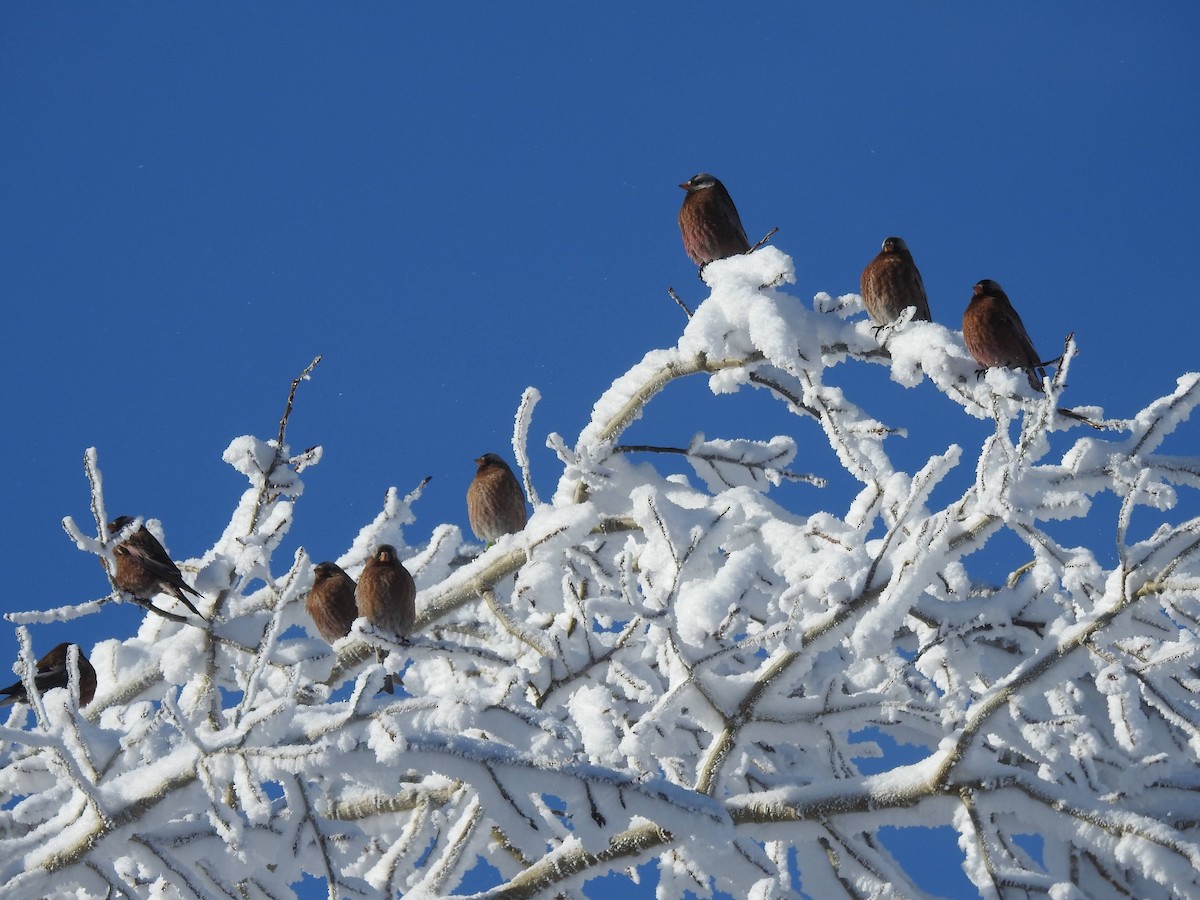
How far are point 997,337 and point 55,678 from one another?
3247 millimetres

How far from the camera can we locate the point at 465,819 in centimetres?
307

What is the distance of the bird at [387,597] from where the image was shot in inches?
133

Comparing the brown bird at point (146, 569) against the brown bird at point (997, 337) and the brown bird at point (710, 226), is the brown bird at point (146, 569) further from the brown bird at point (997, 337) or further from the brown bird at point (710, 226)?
the brown bird at point (997, 337)

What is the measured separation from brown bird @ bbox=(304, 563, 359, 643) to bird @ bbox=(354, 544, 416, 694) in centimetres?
33

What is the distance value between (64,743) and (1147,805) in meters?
2.63

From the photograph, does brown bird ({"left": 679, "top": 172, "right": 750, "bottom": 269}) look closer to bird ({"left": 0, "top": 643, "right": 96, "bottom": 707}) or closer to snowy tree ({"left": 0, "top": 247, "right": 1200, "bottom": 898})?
snowy tree ({"left": 0, "top": 247, "right": 1200, "bottom": 898})

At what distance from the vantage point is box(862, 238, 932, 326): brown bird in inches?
126

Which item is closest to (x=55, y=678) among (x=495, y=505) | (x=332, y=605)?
(x=332, y=605)

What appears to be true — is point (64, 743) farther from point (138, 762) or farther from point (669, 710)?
point (138, 762)

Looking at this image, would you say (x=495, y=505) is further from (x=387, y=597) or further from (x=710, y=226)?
(x=710, y=226)

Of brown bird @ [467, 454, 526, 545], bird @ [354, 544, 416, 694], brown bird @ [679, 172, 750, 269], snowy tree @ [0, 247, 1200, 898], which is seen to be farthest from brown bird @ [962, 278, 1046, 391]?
brown bird @ [467, 454, 526, 545]

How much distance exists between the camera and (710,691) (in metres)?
2.80

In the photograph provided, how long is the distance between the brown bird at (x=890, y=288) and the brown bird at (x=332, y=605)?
182 centimetres

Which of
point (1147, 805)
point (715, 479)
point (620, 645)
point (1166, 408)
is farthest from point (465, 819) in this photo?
point (1166, 408)
